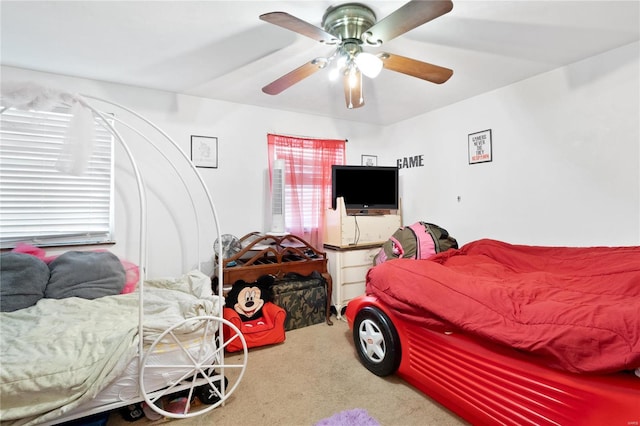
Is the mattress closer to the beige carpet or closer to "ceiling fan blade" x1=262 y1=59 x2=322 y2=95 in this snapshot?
the beige carpet

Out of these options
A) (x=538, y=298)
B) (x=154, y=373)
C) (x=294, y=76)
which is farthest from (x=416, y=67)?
(x=154, y=373)

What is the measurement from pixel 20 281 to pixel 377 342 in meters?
2.21

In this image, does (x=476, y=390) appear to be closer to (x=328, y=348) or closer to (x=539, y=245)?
(x=328, y=348)

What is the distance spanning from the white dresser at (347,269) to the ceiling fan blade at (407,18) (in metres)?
1.91

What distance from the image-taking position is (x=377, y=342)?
1.95 metres

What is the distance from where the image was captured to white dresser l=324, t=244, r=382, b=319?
2912 millimetres

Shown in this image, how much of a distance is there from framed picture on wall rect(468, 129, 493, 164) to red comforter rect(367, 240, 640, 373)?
948 mm

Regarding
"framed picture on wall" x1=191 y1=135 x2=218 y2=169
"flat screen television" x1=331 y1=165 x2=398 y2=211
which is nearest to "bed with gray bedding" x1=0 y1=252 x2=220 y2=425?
"framed picture on wall" x1=191 y1=135 x2=218 y2=169

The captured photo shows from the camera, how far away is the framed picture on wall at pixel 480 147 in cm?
276

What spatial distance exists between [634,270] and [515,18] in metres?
1.50

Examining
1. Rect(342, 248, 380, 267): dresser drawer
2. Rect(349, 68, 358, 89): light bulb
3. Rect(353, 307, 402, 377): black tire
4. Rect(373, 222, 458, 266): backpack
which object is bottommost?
Rect(353, 307, 402, 377): black tire

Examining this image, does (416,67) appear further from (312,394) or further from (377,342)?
(312,394)

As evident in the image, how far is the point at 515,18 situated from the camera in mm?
1647

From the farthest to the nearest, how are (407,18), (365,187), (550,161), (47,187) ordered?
(365,187), (550,161), (47,187), (407,18)
